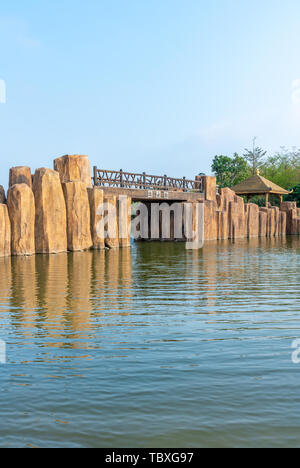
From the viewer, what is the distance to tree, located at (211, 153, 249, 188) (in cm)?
5856

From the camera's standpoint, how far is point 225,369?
464 centimetres

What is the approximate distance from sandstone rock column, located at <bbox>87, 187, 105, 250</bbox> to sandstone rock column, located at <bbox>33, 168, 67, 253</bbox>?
160 centimetres

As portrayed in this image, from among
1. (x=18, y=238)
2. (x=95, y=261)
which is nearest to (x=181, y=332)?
(x=95, y=261)

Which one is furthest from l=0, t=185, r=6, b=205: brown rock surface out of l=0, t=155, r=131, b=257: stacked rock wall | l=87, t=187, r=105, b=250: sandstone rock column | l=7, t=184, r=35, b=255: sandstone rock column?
l=87, t=187, r=105, b=250: sandstone rock column

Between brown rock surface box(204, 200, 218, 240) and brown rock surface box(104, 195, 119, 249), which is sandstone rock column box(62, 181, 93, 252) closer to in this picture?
brown rock surface box(104, 195, 119, 249)

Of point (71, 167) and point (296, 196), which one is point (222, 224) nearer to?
point (71, 167)

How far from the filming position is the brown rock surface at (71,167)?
19.4 m

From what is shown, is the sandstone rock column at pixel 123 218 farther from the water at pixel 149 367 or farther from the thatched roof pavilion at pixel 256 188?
the thatched roof pavilion at pixel 256 188

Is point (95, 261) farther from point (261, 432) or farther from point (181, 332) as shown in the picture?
point (261, 432)

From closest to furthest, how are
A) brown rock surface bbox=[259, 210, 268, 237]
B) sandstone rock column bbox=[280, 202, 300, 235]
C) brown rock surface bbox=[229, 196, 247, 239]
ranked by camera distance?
brown rock surface bbox=[229, 196, 247, 239]
brown rock surface bbox=[259, 210, 268, 237]
sandstone rock column bbox=[280, 202, 300, 235]

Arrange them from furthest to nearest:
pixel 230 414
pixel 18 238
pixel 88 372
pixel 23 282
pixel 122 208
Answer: pixel 122 208
pixel 18 238
pixel 23 282
pixel 88 372
pixel 230 414

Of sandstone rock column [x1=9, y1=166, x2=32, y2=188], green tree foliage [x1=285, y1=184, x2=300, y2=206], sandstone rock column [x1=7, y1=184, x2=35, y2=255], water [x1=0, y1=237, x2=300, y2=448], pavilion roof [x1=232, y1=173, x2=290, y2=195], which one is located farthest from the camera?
green tree foliage [x1=285, y1=184, x2=300, y2=206]

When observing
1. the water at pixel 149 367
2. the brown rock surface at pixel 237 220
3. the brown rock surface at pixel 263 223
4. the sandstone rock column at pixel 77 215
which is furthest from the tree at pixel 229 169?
the water at pixel 149 367
